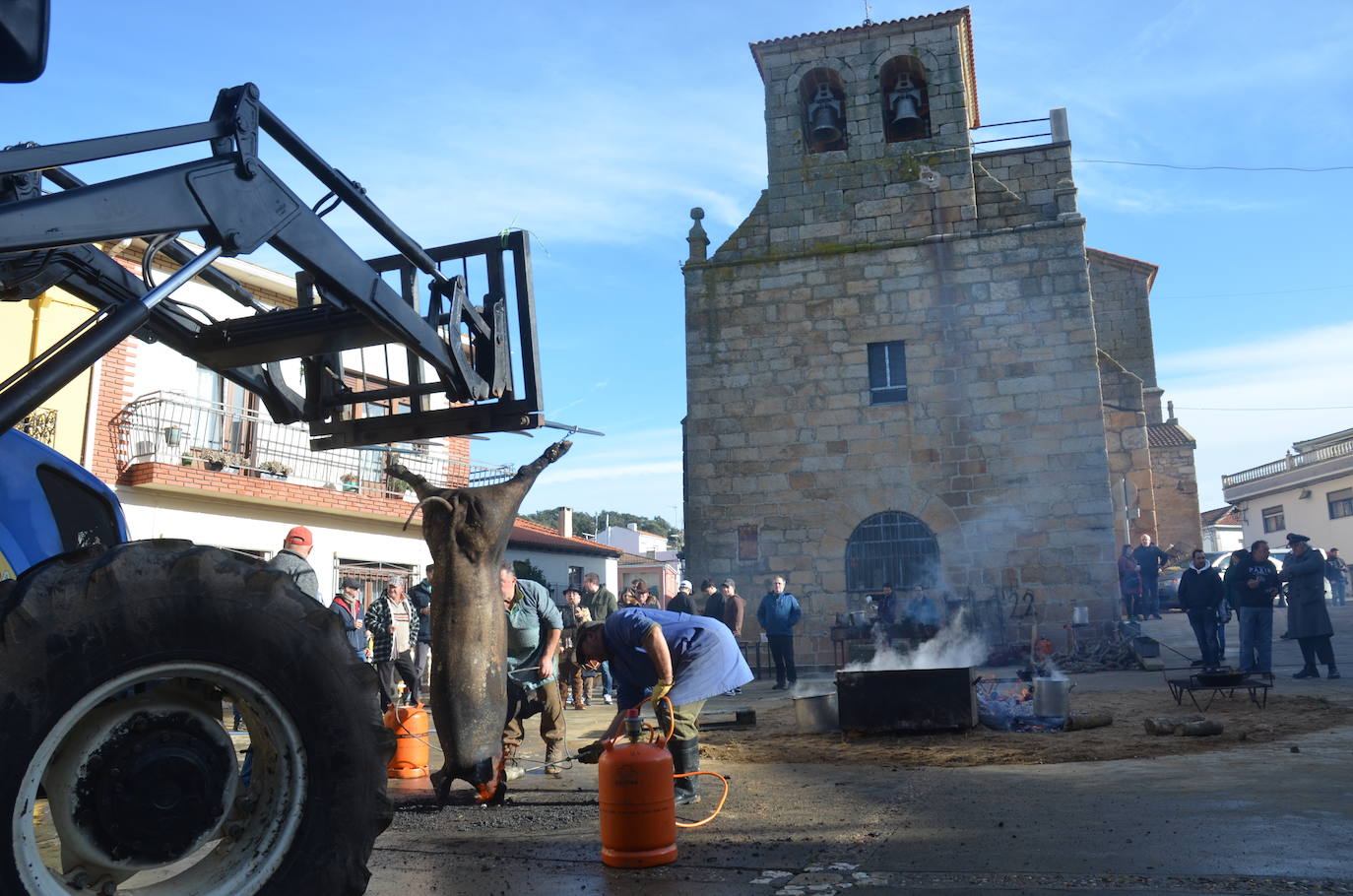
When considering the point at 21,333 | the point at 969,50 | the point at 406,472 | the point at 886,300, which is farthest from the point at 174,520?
the point at 969,50

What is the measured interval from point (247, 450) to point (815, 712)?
40.0ft

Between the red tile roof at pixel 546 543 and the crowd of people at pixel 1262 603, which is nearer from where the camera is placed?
the crowd of people at pixel 1262 603

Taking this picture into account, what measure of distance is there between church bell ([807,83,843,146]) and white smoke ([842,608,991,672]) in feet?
27.4

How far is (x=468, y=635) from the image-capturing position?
4.66 metres

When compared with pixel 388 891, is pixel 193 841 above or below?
above

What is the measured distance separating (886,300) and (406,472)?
13.7 m

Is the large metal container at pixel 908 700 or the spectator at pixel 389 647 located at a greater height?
the spectator at pixel 389 647

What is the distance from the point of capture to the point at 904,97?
17469mm

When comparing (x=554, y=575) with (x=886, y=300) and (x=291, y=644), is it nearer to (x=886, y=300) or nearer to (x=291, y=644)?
(x=886, y=300)

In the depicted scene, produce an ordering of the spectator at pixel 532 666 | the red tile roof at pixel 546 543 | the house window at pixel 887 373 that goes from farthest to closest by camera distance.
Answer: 1. the red tile roof at pixel 546 543
2. the house window at pixel 887 373
3. the spectator at pixel 532 666

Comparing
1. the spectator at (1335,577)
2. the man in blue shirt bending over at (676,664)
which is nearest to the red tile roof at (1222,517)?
the spectator at (1335,577)

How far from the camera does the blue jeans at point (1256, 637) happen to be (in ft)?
38.4

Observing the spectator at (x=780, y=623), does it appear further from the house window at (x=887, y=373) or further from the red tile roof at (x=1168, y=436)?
the red tile roof at (x=1168, y=436)

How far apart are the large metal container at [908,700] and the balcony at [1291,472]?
128ft
